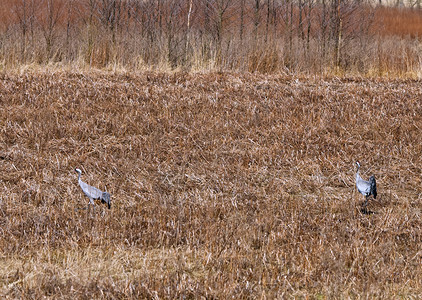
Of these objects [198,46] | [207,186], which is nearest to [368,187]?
[207,186]

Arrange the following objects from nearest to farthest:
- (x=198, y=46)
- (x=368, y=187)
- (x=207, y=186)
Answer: (x=368, y=187), (x=207, y=186), (x=198, y=46)

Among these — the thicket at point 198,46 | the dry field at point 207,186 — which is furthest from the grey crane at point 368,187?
the thicket at point 198,46

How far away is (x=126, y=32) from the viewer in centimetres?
1202

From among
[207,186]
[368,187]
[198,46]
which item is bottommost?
[207,186]

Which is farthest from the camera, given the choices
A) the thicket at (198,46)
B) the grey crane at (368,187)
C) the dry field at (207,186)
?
the thicket at (198,46)

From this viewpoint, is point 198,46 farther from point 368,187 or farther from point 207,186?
point 368,187

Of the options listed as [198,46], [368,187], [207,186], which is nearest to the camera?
[368,187]

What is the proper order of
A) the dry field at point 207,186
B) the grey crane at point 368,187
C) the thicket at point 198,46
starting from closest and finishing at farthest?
the dry field at point 207,186, the grey crane at point 368,187, the thicket at point 198,46

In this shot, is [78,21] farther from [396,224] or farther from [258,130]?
[396,224]

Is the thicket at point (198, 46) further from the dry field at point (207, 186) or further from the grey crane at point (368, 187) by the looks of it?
the grey crane at point (368, 187)

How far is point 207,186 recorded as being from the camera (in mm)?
5652

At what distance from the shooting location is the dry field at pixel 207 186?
11.7 feet

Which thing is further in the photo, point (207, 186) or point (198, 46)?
point (198, 46)

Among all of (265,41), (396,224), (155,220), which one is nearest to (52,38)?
(265,41)
